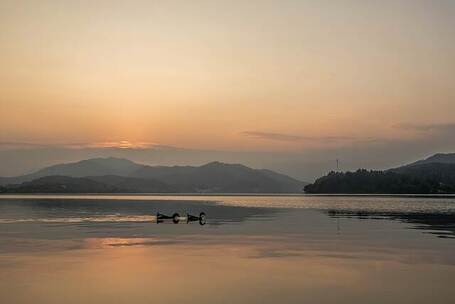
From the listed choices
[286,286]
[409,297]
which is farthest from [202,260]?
[409,297]

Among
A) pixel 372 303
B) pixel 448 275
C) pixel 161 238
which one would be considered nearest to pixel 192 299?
pixel 372 303

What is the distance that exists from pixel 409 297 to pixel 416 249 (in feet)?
48.2

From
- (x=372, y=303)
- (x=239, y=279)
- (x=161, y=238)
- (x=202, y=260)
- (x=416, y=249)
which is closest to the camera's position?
(x=372, y=303)

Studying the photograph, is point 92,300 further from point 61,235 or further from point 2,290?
point 61,235

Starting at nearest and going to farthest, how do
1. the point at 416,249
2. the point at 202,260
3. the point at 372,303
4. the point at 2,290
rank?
the point at 372,303, the point at 2,290, the point at 202,260, the point at 416,249

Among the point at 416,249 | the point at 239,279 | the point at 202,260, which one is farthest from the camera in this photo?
the point at 416,249

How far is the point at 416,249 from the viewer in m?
32.3

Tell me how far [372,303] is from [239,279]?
6.14m

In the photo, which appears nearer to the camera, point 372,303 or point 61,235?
point 372,303

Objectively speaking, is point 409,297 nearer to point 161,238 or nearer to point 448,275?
point 448,275

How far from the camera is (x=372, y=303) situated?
17.7 meters

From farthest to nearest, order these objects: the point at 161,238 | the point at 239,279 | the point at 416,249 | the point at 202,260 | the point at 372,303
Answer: the point at 161,238
the point at 416,249
the point at 202,260
the point at 239,279
the point at 372,303

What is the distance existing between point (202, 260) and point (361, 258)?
28.7 ft

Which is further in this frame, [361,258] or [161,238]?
[161,238]
